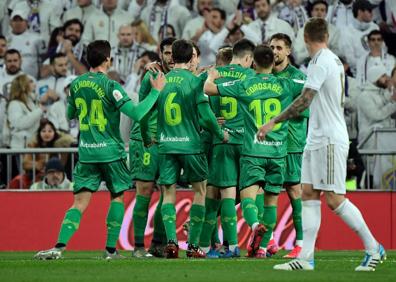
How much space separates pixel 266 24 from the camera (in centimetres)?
2241

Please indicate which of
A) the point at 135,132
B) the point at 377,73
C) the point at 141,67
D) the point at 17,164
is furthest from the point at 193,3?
the point at 135,132

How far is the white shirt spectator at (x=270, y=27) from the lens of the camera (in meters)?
22.3

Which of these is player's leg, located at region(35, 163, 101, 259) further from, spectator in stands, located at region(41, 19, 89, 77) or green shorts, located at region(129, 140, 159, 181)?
spectator in stands, located at region(41, 19, 89, 77)

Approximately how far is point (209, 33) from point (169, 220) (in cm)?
901

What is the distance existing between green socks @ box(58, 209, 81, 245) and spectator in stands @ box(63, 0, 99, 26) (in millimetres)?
9980

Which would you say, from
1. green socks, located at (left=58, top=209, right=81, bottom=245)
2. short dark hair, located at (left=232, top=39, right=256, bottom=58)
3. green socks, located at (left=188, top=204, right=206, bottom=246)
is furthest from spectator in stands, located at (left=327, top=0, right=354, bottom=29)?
green socks, located at (left=58, top=209, right=81, bottom=245)

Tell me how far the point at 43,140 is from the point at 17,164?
167cm

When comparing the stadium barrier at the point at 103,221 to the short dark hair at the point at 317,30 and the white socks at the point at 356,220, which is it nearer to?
the white socks at the point at 356,220

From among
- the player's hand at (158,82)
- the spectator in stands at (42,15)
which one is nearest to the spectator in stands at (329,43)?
the spectator in stands at (42,15)

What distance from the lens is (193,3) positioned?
23.8 meters

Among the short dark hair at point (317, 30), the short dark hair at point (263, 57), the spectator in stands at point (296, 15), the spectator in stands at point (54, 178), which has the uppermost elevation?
the spectator in stands at point (296, 15)

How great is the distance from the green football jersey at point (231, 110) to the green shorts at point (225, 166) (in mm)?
96

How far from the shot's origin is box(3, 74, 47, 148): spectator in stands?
2155cm

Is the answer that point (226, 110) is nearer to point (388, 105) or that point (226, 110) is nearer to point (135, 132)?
point (135, 132)
